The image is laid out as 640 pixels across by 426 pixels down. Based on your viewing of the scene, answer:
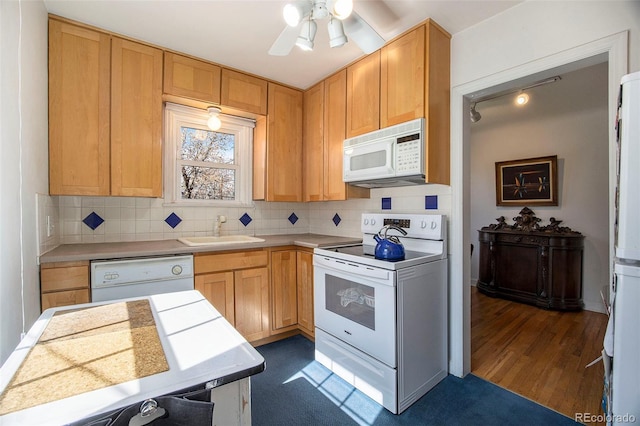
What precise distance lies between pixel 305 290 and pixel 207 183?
1.45 m

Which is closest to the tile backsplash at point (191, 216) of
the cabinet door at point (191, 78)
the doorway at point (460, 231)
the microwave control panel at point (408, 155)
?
the doorway at point (460, 231)

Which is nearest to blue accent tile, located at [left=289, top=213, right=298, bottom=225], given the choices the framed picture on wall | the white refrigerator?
the white refrigerator

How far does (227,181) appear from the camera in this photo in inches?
119

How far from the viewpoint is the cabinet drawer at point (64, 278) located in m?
1.72

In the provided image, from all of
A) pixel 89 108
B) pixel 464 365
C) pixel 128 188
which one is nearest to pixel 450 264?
pixel 464 365

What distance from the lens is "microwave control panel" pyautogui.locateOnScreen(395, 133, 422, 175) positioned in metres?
2.00

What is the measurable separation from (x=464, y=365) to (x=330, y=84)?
2.64 m

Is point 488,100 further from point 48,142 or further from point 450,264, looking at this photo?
point 48,142

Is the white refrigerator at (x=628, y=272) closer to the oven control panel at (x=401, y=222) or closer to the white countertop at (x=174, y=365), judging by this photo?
the white countertop at (x=174, y=365)

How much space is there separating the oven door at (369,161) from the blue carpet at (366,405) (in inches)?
60.8

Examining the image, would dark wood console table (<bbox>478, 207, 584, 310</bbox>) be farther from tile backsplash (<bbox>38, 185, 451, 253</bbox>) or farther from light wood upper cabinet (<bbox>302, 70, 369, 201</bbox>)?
light wood upper cabinet (<bbox>302, 70, 369, 201</bbox>)

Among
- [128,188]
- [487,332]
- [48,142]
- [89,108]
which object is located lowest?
[487,332]

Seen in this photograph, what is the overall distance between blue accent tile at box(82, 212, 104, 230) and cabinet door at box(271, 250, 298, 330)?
1420mm

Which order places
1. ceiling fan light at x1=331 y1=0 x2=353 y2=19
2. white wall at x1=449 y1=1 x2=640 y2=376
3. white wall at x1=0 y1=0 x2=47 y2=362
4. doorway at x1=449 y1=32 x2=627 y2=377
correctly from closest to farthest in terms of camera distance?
white wall at x1=0 y1=0 x2=47 y2=362 → ceiling fan light at x1=331 y1=0 x2=353 y2=19 → white wall at x1=449 y1=1 x2=640 y2=376 → doorway at x1=449 y1=32 x2=627 y2=377
